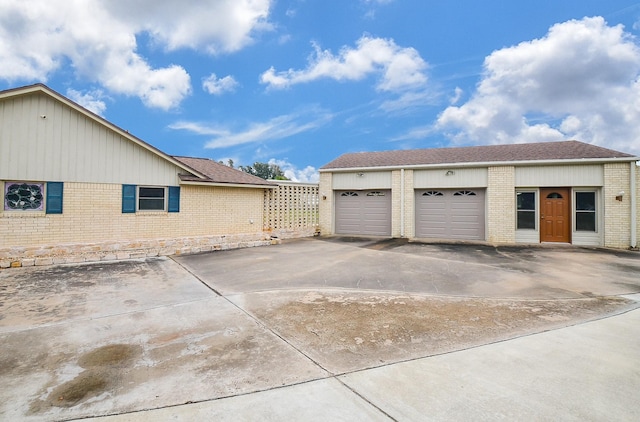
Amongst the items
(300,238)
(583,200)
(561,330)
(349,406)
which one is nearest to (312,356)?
(349,406)

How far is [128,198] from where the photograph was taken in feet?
33.8

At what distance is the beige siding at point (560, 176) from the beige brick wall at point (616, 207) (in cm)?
31

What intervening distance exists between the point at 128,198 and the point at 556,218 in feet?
53.5

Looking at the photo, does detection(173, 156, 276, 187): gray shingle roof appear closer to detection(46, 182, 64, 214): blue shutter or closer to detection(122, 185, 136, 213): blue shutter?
detection(122, 185, 136, 213): blue shutter

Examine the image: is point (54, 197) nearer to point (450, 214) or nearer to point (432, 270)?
point (432, 270)

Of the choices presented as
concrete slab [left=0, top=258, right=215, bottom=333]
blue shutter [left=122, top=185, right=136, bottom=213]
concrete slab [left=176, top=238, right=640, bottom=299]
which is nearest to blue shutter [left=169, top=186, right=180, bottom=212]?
blue shutter [left=122, top=185, right=136, bottom=213]

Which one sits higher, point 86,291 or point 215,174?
point 215,174

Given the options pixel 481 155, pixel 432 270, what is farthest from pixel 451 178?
pixel 432 270

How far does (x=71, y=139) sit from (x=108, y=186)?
1661mm

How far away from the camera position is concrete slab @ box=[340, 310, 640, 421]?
7.80ft

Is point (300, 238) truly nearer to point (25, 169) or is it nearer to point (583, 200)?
point (25, 169)

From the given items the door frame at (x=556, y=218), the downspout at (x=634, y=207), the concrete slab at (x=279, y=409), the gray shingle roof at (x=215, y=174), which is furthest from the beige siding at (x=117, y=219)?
the downspout at (x=634, y=207)

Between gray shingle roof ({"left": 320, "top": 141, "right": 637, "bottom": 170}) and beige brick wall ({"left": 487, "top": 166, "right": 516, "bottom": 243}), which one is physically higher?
gray shingle roof ({"left": 320, "top": 141, "right": 637, "bottom": 170})

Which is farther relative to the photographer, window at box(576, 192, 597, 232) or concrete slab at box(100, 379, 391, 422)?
window at box(576, 192, 597, 232)
